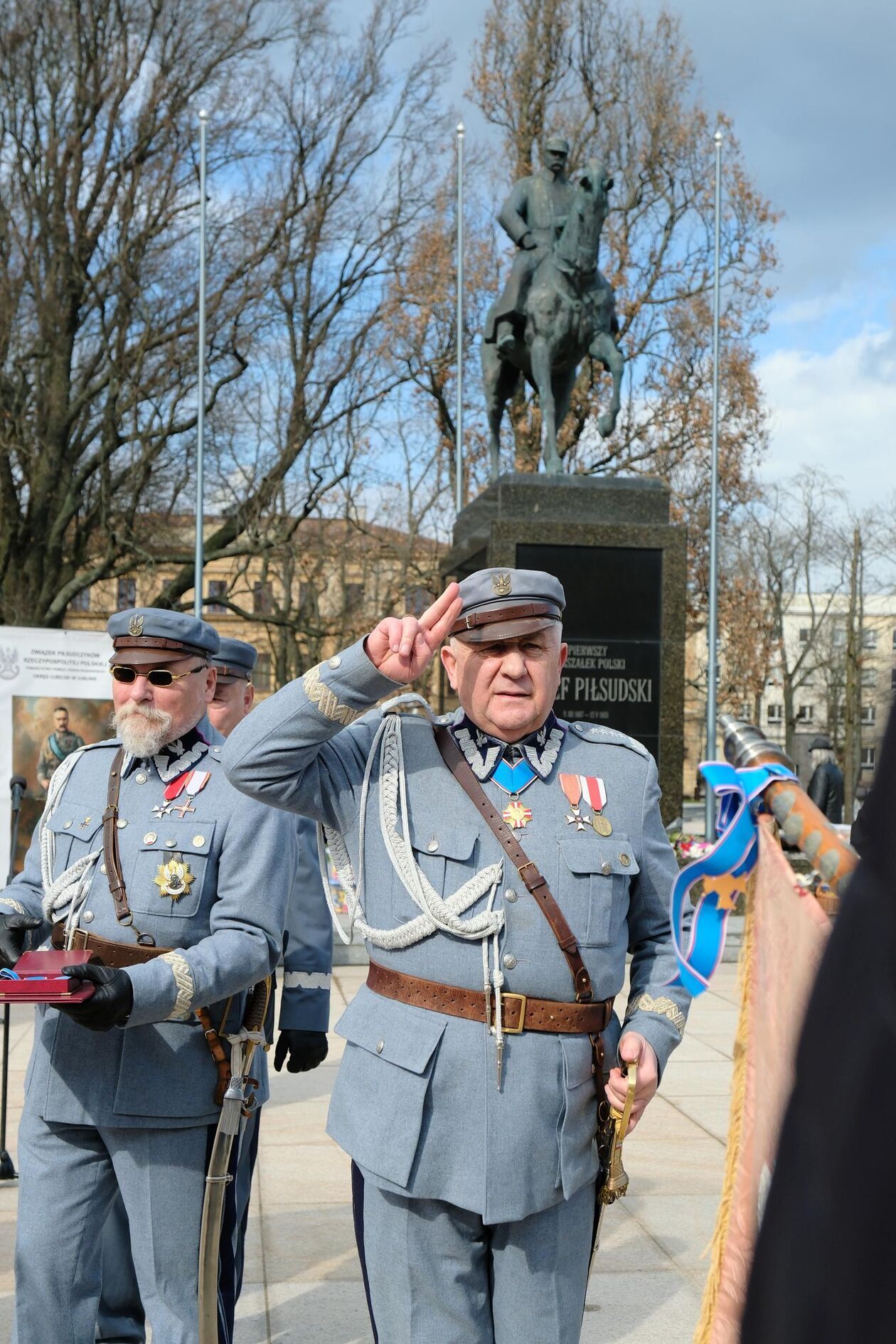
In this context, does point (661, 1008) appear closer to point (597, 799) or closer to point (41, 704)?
point (597, 799)

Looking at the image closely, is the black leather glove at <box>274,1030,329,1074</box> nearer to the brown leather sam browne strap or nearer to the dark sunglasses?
the dark sunglasses

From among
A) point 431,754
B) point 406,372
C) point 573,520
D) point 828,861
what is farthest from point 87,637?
point 406,372

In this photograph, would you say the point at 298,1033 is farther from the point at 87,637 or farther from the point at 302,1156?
the point at 87,637

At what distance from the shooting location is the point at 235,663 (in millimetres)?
5027

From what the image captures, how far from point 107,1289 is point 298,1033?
0.86 meters

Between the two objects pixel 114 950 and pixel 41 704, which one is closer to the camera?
pixel 114 950

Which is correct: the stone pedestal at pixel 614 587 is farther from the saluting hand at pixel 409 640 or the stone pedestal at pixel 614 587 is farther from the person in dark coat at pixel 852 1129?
the person in dark coat at pixel 852 1129

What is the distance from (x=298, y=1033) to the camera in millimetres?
4066

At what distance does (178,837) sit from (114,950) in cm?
30

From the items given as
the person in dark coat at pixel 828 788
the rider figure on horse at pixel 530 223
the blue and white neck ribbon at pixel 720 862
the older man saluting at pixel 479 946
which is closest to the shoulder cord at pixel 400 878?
the older man saluting at pixel 479 946

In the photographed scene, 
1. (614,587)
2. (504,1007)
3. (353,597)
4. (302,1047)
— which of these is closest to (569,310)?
(614,587)

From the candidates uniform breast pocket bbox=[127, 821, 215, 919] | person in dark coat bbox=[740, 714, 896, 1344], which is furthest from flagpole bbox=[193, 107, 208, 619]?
person in dark coat bbox=[740, 714, 896, 1344]

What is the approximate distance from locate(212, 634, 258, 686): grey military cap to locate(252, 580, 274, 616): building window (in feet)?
79.9

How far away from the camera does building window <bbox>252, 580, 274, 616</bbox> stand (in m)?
30.9
